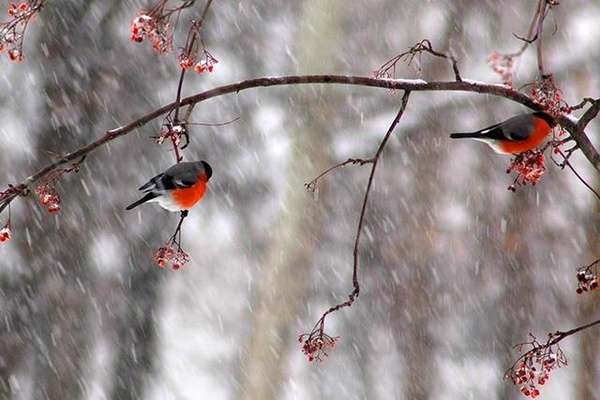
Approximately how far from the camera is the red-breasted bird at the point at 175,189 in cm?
164

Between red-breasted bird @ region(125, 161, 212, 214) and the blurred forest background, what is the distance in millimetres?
2759

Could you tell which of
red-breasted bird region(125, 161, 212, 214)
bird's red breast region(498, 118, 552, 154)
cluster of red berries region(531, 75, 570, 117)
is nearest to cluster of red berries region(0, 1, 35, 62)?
red-breasted bird region(125, 161, 212, 214)

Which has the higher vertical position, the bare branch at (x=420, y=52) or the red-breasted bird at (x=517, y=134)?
the red-breasted bird at (x=517, y=134)

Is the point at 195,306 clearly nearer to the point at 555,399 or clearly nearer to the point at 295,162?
the point at 295,162

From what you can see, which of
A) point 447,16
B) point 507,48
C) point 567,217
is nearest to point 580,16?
point 507,48

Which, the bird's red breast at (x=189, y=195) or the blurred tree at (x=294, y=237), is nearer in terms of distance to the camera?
the bird's red breast at (x=189, y=195)

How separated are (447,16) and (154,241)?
1901 millimetres

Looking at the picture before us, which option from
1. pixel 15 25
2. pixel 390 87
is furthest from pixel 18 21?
pixel 390 87

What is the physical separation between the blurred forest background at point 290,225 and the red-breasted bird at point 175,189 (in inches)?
109

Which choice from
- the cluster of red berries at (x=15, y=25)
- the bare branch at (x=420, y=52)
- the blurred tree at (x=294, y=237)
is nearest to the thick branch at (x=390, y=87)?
the bare branch at (x=420, y=52)

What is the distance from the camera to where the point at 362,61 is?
15.0ft

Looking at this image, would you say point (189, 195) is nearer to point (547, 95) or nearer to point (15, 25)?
point (15, 25)

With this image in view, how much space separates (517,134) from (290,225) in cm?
331

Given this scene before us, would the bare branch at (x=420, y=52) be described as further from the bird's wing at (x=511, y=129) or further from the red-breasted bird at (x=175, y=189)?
the red-breasted bird at (x=175, y=189)
